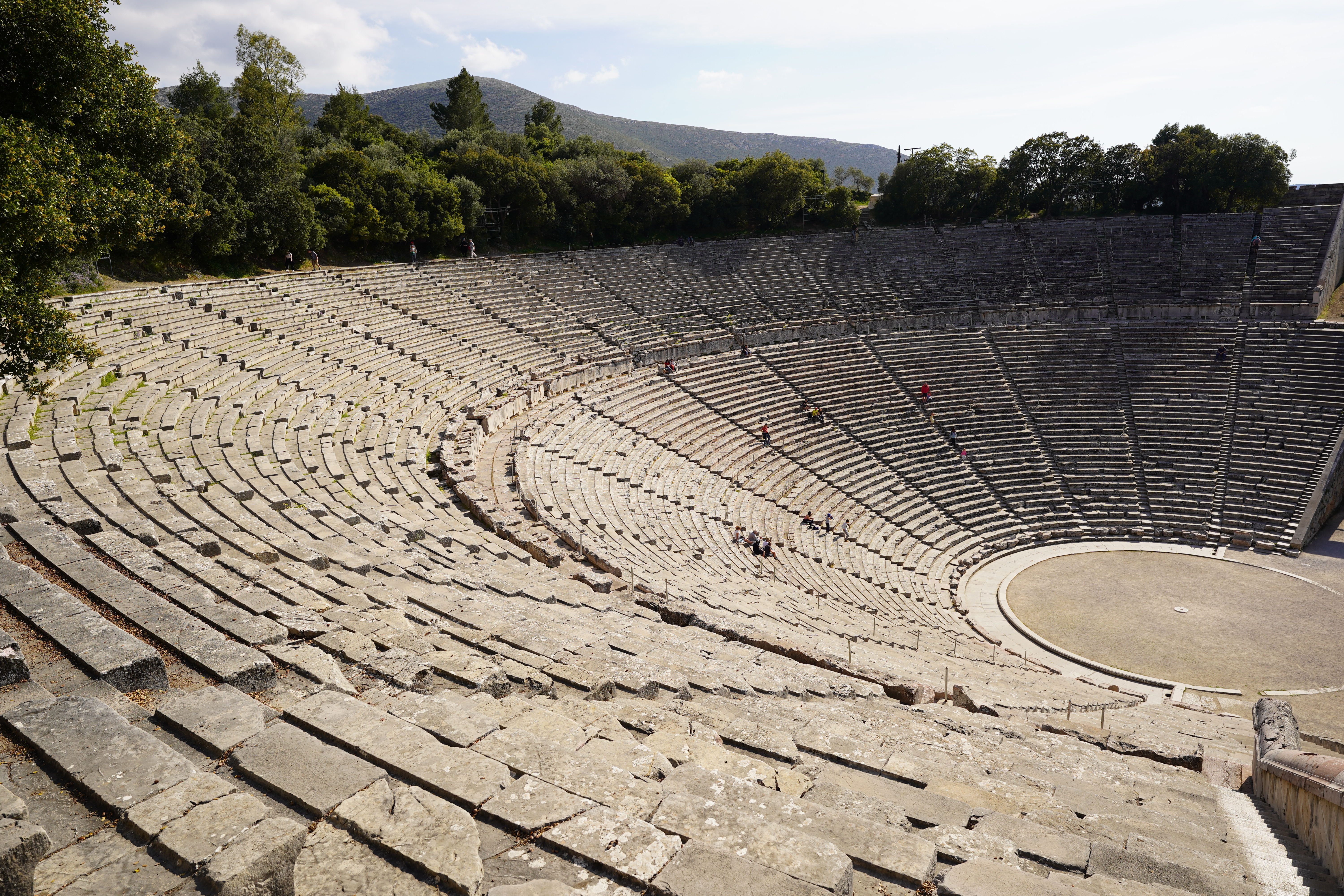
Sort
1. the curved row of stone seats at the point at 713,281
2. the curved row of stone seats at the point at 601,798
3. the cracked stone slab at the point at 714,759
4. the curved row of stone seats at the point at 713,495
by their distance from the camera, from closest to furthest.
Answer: the curved row of stone seats at the point at 601,798, the cracked stone slab at the point at 714,759, the curved row of stone seats at the point at 713,495, the curved row of stone seats at the point at 713,281

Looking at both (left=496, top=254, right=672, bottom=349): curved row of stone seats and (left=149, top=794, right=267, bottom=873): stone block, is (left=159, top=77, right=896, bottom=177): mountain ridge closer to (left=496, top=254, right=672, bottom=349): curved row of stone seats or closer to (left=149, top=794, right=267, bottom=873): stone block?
(left=496, top=254, right=672, bottom=349): curved row of stone seats

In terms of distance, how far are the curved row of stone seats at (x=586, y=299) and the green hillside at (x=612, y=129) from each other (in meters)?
102

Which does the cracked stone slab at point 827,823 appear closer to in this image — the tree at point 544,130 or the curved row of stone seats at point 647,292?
the curved row of stone seats at point 647,292

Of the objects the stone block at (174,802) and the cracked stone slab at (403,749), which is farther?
the cracked stone slab at (403,749)

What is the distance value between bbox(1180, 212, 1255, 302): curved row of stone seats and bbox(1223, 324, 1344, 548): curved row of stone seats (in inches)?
132

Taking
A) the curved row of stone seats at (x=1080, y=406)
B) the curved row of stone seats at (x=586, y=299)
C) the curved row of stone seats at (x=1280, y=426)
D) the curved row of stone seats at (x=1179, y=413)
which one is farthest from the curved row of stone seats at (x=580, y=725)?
the curved row of stone seats at (x=586, y=299)

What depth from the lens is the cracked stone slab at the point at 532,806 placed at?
12.8ft

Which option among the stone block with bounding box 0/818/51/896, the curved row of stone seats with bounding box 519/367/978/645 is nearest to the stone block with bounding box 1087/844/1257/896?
the stone block with bounding box 0/818/51/896

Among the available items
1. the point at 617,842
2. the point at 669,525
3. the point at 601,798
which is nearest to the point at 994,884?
the point at 617,842

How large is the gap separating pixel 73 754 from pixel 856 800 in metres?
4.55

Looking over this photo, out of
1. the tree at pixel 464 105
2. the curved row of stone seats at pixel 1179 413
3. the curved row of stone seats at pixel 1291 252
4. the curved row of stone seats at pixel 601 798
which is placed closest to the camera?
the curved row of stone seats at pixel 601 798

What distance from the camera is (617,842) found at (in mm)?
3754

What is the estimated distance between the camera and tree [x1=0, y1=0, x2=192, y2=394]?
9.03 meters

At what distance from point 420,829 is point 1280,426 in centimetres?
3347
